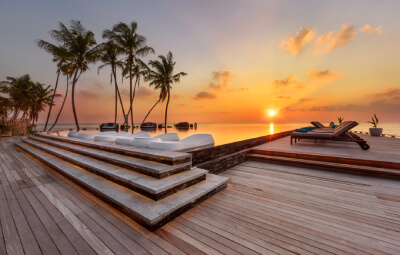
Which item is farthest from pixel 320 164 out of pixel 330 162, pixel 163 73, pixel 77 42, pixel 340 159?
pixel 163 73

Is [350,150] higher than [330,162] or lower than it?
higher

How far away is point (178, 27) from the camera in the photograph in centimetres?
1028

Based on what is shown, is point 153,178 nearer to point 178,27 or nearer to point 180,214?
point 180,214

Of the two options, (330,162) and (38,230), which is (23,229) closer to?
(38,230)

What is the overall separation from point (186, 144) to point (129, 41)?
15.1 m

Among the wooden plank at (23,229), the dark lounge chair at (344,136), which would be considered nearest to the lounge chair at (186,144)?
the wooden plank at (23,229)

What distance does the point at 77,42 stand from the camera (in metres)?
11.6

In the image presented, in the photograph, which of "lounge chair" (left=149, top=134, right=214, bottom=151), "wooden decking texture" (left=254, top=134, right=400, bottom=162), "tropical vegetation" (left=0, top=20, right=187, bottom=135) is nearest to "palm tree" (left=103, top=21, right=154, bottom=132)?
"tropical vegetation" (left=0, top=20, right=187, bottom=135)

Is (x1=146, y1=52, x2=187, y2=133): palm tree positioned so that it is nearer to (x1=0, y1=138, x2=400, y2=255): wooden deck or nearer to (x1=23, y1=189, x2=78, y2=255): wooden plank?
(x1=23, y1=189, x2=78, y2=255): wooden plank

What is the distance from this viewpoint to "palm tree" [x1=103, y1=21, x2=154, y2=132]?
1402 cm

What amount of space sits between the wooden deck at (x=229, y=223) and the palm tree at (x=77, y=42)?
12.7m

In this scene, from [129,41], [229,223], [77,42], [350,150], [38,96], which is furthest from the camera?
[38,96]

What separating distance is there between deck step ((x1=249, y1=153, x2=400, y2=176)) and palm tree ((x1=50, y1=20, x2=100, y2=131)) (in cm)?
1430

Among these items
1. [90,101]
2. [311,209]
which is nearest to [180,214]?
[311,209]
